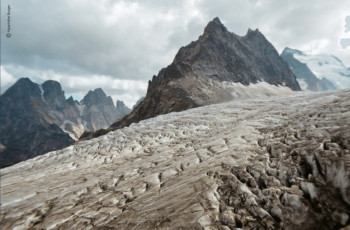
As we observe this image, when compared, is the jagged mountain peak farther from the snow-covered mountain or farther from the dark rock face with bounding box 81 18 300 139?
the snow-covered mountain

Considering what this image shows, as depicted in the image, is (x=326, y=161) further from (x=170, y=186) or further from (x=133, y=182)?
(x=133, y=182)

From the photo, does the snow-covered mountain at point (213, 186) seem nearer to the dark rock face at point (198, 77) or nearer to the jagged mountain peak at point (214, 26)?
the dark rock face at point (198, 77)

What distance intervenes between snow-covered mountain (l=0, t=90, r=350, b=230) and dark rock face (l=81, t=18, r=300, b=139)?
294ft

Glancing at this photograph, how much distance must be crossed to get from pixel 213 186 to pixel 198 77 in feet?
409

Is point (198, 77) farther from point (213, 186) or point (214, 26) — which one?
point (213, 186)

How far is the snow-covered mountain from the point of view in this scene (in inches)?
317

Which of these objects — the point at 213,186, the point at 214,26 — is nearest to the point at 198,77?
the point at 214,26

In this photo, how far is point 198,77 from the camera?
131625 millimetres

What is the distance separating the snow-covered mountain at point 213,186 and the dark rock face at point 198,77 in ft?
294

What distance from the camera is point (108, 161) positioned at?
1853cm

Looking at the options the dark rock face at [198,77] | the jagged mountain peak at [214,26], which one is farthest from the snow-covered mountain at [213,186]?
the jagged mountain peak at [214,26]

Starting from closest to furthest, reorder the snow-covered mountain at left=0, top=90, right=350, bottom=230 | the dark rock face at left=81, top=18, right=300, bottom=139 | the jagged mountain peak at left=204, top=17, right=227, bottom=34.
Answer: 1. the snow-covered mountain at left=0, top=90, right=350, bottom=230
2. the dark rock face at left=81, top=18, right=300, bottom=139
3. the jagged mountain peak at left=204, top=17, right=227, bottom=34

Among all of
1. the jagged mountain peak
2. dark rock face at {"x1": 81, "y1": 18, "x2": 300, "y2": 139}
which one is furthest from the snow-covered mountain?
the jagged mountain peak

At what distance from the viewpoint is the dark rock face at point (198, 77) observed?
114m
